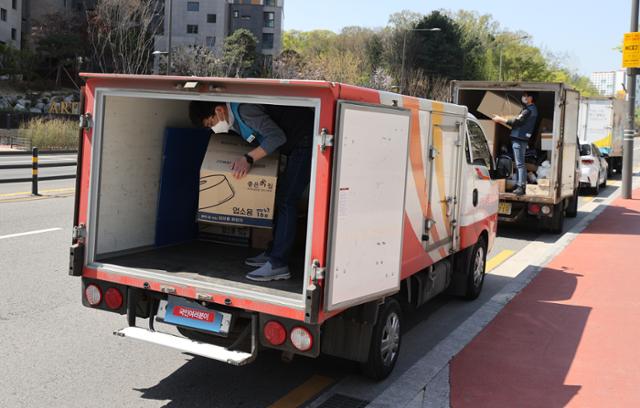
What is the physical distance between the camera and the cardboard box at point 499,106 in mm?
13648

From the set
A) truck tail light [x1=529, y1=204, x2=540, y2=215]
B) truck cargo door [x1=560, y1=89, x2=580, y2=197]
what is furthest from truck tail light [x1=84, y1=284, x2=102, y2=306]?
truck cargo door [x1=560, y1=89, x2=580, y2=197]

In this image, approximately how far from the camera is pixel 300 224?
232 inches

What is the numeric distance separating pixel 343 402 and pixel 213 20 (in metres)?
80.5

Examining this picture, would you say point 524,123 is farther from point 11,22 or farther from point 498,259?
point 11,22

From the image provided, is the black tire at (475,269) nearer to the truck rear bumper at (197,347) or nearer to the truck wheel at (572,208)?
the truck rear bumper at (197,347)

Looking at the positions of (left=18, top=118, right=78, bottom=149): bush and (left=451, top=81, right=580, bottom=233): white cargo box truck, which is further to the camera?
(left=18, top=118, right=78, bottom=149): bush

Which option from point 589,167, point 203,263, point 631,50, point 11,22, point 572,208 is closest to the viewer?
point 203,263

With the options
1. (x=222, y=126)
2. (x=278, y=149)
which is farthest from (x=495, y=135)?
(x=222, y=126)

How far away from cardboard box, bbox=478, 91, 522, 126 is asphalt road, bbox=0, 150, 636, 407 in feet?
23.1

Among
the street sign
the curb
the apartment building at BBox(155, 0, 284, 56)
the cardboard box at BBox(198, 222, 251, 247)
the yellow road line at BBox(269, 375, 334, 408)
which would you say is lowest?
the yellow road line at BBox(269, 375, 334, 408)

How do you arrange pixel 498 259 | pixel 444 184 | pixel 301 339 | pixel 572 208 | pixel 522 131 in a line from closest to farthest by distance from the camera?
pixel 301 339, pixel 444 184, pixel 498 259, pixel 522 131, pixel 572 208

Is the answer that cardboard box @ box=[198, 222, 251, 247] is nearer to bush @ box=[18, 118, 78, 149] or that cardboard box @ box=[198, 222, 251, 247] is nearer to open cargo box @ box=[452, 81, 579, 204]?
open cargo box @ box=[452, 81, 579, 204]

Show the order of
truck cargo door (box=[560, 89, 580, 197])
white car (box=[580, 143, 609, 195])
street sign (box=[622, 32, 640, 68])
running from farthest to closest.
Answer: white car (box=[580, 143, 609, 195]) → street sign (box=[622, 32, 640, 68]) → truck cargo door (box=[560, 89, 580, 197])

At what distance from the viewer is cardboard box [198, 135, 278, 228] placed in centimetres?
535
